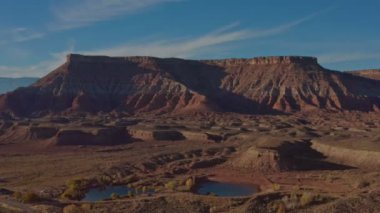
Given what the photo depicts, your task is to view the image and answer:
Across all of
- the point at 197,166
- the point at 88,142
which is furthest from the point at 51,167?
the point at 88,142

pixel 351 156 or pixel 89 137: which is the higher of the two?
pixel 351 156

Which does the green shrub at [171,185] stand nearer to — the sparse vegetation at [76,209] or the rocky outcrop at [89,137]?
the sparse vegetation at [76,209]

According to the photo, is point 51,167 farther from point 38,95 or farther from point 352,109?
point 352,109

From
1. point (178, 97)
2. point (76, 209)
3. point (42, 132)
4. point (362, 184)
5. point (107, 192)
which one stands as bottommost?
point (107, 192)

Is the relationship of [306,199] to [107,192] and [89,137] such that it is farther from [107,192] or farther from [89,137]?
[89,137]

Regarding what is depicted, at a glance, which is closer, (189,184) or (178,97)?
(189,184)

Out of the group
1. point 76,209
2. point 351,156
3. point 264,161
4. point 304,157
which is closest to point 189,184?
point 264,161

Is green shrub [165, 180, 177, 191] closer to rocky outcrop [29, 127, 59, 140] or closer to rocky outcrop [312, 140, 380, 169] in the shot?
rocky outcrop [312, 140, 380, 169]

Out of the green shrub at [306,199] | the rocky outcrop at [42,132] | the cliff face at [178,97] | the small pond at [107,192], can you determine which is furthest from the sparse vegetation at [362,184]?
the cliff face at [178,97]
